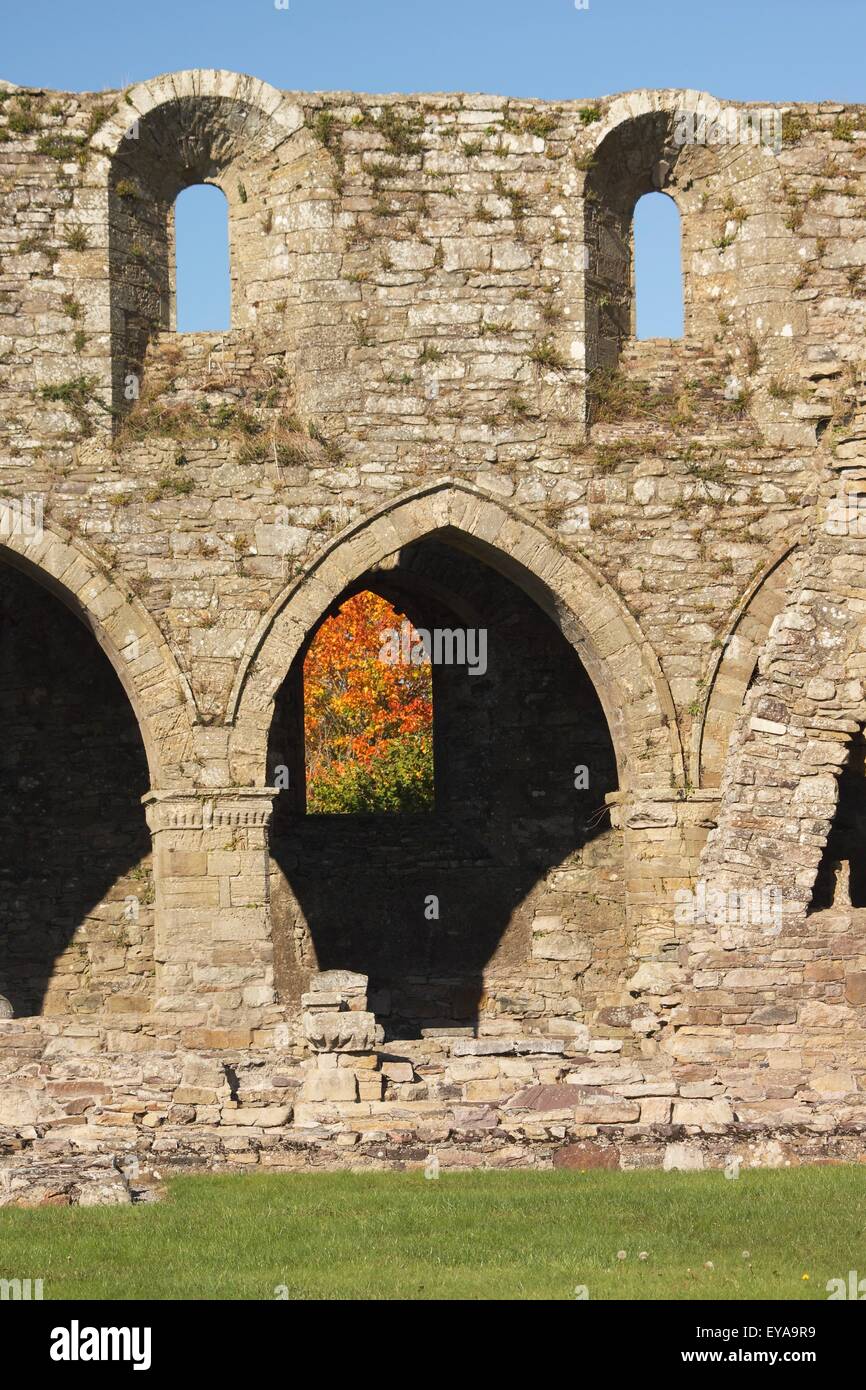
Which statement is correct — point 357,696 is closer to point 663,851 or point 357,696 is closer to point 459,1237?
point 663,851

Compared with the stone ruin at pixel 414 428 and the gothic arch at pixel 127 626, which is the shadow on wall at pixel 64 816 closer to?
the stone ruin at pixel 414 428

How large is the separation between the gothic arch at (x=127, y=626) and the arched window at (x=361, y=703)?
46.4ft

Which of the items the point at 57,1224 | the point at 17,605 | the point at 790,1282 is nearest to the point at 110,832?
the point at 17,605

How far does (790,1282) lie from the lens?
885cm

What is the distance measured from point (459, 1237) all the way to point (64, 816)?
386 inches

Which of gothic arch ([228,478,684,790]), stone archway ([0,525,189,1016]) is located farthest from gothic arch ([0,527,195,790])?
stone archway ([0,525,189,1016])

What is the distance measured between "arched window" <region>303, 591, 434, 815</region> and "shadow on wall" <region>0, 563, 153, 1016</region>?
1140 centimetres

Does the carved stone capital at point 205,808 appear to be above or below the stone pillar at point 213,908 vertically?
above

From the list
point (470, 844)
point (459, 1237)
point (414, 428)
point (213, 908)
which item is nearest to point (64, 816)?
point (213, 908)

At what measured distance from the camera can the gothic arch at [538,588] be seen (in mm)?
16328

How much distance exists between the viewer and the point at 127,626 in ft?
53.1

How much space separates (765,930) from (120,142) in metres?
7.85

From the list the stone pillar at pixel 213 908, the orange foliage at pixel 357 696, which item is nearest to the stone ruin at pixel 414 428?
the stone pillar at pixel 213 908

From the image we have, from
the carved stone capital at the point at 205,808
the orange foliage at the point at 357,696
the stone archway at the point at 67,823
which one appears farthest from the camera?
the orange foliage at the point at 357,696
